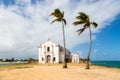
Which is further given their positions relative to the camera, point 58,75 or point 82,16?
point 82,16

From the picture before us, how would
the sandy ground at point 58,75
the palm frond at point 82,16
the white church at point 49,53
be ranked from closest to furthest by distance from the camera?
1. the sandy ground at point 58,75
2. the palm frond at point 82,16
3. the white church at point 49,53

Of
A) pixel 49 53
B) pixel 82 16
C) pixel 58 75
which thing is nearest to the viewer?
pixel 58 75

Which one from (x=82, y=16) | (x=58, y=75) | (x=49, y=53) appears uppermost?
(x=82, y=16)

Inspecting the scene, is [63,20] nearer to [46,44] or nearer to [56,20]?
[56,20]

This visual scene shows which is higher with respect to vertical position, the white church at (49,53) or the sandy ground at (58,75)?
the white church at (49,53)

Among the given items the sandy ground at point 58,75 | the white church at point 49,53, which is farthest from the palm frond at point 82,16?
the white church at point 49,53

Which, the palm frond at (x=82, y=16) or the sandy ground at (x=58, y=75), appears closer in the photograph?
the sandy ground at (x=58, y=75)

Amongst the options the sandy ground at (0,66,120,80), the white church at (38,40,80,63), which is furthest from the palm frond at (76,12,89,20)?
the white church at (38,40,80,63)

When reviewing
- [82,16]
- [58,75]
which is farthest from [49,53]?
[58,75]

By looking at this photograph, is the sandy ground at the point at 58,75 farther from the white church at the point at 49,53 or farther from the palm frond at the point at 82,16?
the white church at the point at 49,53

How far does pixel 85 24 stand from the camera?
3644 centimetres

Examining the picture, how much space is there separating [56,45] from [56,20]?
29371 mm

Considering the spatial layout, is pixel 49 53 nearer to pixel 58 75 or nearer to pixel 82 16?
pixel 82 16

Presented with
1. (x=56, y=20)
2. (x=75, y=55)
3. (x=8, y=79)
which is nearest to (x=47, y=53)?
(x=75, y=55)
